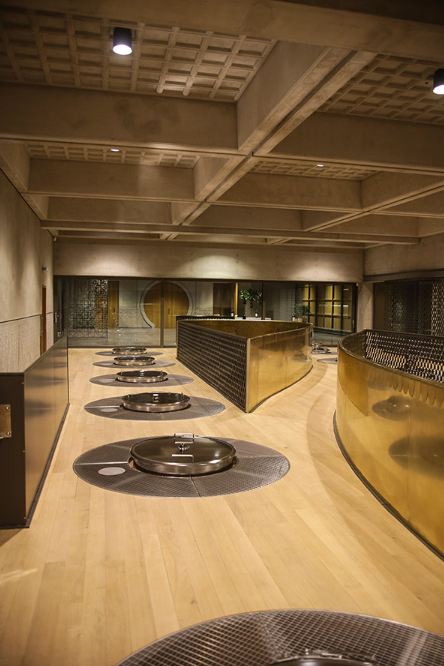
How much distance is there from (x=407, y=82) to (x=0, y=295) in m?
5.90

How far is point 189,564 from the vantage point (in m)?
2.67

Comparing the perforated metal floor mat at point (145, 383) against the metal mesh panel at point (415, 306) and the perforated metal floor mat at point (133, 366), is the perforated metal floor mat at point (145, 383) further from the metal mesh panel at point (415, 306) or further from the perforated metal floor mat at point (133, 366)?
the metal mesh panel at point (415, 306)

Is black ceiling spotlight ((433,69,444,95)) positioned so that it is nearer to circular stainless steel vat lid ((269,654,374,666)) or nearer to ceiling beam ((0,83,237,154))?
ceiling beam ((0,83,237,154))

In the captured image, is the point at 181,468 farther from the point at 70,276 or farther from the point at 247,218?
the point at 70,276

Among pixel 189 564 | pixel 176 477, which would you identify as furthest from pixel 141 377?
pixel 189 564

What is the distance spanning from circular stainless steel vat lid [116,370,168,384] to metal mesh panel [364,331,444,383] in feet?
11.6

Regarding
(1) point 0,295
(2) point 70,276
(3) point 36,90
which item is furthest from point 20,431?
(2) point 70,276

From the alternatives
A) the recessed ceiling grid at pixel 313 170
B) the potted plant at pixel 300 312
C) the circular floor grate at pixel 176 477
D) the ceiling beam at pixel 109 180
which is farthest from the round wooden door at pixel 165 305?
the circular floor grate at pixel 176 477

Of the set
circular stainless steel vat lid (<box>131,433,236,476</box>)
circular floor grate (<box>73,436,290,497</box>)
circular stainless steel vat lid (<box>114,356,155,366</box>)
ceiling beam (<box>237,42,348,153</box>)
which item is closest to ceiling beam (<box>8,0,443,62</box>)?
ceiling beam (<box>237,42,348,153</box>)

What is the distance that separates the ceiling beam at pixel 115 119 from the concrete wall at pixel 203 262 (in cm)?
996

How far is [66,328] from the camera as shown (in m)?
16.2

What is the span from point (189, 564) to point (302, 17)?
133 inches

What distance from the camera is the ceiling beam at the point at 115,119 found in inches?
232

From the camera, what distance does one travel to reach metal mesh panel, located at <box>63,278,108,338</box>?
16.2 m
